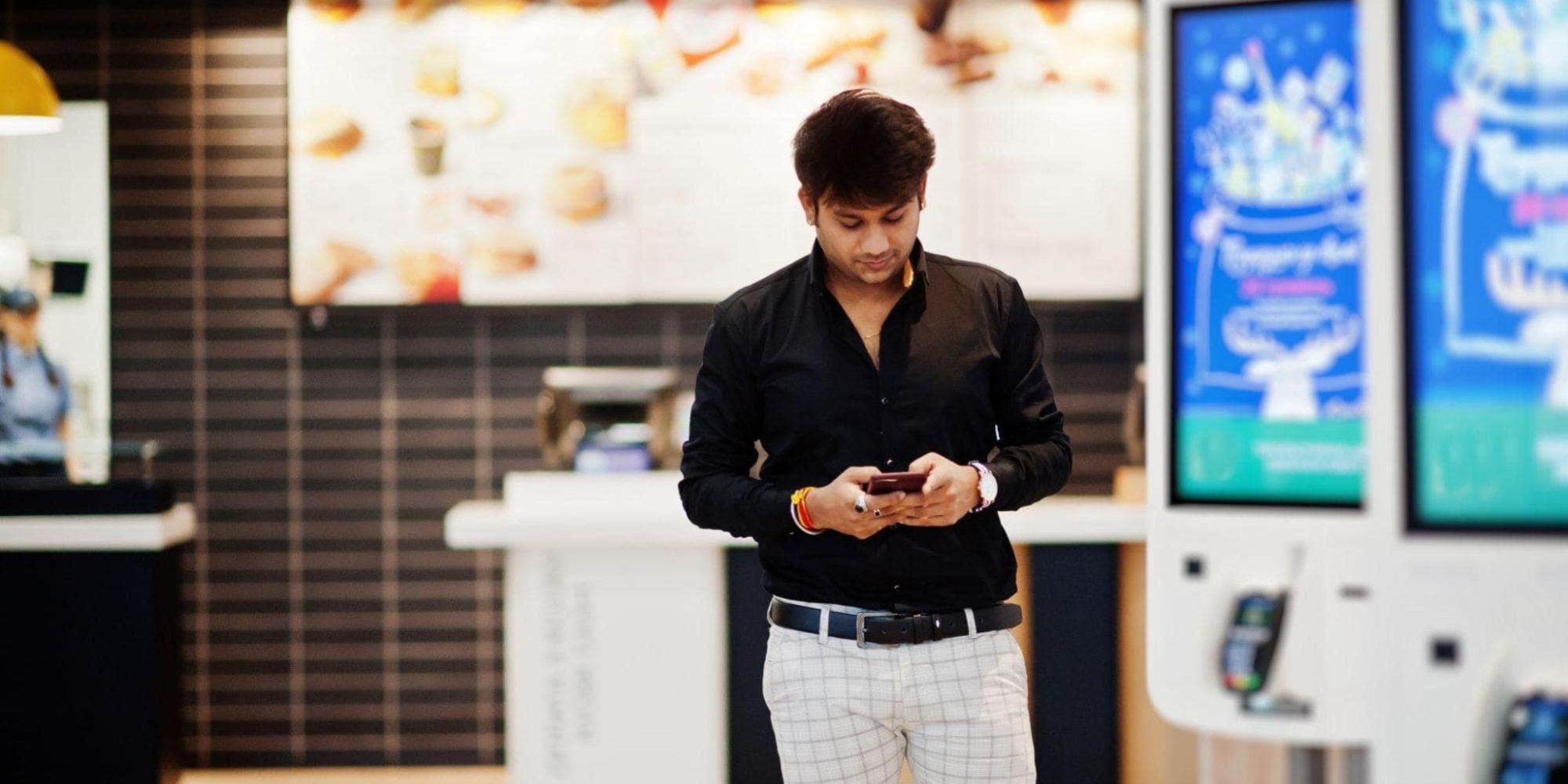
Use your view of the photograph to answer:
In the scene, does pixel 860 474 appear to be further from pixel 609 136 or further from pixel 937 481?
pixel 609 136

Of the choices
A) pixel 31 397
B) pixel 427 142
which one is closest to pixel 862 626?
pixel 427 142

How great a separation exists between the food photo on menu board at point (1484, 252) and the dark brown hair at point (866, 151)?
0.61 meters

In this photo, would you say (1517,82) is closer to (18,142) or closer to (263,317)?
(263,317)

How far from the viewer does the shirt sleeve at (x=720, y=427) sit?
2.13m

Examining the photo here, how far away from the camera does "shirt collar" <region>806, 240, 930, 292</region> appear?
7.01ft

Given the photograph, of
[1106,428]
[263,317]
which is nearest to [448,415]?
[263,317]

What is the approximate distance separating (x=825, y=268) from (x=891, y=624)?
0.52m

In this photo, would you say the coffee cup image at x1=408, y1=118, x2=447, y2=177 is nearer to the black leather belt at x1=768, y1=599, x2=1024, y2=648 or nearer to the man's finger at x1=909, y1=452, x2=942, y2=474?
the black leather belt at x1=768, y1=599, x2=1024, y2=648

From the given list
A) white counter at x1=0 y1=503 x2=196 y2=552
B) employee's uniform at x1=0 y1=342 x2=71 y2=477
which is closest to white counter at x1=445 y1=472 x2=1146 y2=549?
white counter at x1=0 y1=503 x2=196 y2=552

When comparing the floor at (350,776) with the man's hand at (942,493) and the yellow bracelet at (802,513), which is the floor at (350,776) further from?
the man's hand at (942,493)

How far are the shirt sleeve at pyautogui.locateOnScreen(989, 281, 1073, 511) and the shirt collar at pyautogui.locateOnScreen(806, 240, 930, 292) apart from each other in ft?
0.44

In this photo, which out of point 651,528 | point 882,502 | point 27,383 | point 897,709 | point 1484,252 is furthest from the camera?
point 27,383

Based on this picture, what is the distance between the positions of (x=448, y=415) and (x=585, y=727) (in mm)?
1635

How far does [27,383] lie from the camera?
4816mm
